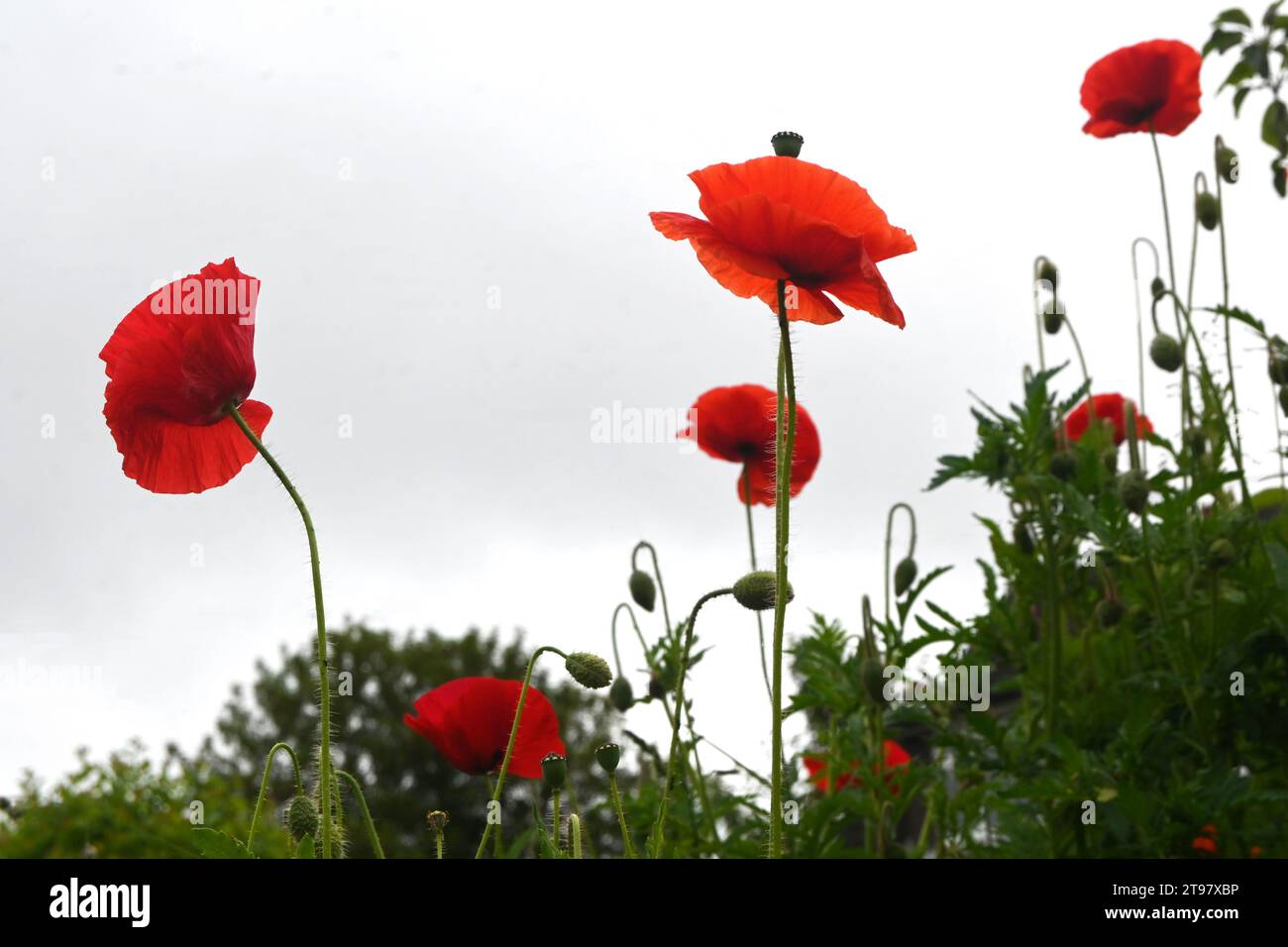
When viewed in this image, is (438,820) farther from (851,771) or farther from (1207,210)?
(1207,210)

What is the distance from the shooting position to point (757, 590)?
0.94m

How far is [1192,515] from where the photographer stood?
2596mm

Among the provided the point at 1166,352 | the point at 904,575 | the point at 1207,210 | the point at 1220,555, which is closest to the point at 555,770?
the point at 904,575

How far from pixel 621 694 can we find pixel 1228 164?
7.21ft

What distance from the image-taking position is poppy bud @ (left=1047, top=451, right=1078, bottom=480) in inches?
103

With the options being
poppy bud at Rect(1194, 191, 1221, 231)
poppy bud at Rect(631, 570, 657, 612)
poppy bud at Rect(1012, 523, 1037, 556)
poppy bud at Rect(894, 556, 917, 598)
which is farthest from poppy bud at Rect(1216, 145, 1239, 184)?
poppy bud at Rect(631, 570, 657, 612)

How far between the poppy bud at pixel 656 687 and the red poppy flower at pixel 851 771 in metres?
0.37

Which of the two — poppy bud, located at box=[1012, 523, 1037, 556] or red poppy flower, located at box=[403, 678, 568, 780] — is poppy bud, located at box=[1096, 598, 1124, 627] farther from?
red poppy flower, located at box=[403, 678, 568, 780]

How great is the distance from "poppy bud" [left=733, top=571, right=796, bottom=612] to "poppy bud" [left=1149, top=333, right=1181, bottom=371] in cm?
238

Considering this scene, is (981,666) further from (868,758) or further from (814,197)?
(814,197)

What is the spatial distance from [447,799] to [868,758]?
1901 cm

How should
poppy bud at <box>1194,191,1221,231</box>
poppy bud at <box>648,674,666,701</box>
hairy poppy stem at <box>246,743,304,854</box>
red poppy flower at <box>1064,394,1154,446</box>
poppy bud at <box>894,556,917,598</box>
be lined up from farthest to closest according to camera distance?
red poppy flower at <box>1064,394,1154,446</box>
poppy bud at <box>1194,191,1221,231</box>
poppy bud at <box>894,556,917,598</box>
poppy bud at <box>648,674,666,701</box>
hairy poppy stem at <box>246,743,304,854</box>

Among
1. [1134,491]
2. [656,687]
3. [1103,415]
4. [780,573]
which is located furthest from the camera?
[1103,415]
